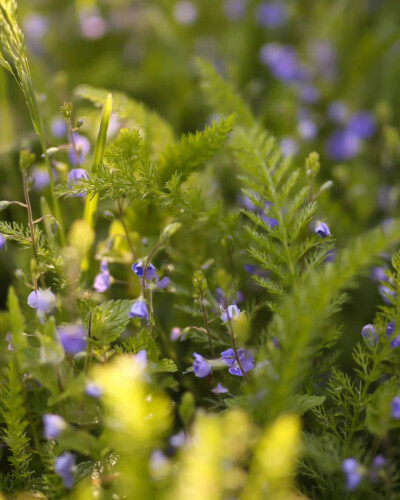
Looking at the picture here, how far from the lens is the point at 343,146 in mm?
2195

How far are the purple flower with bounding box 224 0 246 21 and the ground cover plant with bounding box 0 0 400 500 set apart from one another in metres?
0.29

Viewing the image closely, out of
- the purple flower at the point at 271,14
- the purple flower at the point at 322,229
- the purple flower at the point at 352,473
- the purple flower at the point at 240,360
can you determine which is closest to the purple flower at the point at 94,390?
the purple flower at the point at 240,360

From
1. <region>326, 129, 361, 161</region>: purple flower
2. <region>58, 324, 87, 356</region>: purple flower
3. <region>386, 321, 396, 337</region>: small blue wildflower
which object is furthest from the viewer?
<region>326, 129, 361, 161</region>: purple flower

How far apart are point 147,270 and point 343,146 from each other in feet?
4.14

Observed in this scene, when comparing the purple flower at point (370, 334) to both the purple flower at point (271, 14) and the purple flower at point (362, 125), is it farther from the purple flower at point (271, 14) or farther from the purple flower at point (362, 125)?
the purple flower at point (271, 14)

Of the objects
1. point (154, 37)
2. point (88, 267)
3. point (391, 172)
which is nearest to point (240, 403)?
point (88, 267)

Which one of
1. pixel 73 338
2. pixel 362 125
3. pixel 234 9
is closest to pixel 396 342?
pixel 73 338

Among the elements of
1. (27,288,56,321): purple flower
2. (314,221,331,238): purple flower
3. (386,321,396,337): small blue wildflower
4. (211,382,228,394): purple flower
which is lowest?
(211,382,228,394): purple flower

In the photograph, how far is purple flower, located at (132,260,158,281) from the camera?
1.19 meters

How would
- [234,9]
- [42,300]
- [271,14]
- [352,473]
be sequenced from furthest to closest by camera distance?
[234,9] < [271,14] < [42,300] < [352,473]

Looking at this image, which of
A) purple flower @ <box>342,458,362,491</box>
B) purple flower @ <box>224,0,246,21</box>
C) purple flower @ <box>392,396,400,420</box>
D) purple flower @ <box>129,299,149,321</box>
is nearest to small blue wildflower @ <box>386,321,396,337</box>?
purple flower @ <box>392,396,400,420</box>

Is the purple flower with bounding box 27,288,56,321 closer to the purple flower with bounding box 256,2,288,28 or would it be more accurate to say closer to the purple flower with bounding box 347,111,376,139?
the purple flower with bounding box 347,111,376,139

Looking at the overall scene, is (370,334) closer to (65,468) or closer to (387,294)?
(387,294)

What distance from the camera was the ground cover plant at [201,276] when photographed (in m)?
0.90
